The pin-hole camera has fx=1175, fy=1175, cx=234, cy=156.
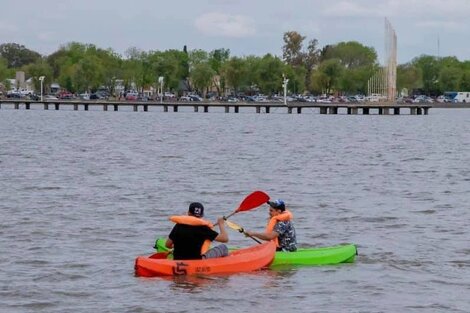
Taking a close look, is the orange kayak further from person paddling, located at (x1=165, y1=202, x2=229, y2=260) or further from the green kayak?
the green kayak

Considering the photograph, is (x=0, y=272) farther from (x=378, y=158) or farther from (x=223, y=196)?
(x=378, y=158)

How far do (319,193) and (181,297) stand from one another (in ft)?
68.7

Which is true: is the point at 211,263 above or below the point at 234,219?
above

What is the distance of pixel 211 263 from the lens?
22.2m

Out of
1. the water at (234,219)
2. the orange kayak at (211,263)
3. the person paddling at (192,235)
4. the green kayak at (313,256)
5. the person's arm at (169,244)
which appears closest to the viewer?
the water at (234,219)

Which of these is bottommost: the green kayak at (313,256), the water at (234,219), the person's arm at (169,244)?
the water at (234,219)

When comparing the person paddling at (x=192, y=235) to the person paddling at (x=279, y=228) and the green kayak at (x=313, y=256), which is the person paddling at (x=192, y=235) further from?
the person paddling at (x=279, y=228)

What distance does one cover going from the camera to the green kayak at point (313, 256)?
23359 mm

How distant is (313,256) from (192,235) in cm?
316

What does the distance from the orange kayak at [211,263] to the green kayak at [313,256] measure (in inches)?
12.2

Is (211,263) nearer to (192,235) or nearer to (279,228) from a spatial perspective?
(192,235)

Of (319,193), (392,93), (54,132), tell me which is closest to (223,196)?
(319,193)

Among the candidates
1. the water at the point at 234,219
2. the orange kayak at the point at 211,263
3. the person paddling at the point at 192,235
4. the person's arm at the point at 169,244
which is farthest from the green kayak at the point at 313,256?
the person paddling at the point at 192,235

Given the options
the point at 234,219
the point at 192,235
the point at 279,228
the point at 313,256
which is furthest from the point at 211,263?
the point at 234,219
